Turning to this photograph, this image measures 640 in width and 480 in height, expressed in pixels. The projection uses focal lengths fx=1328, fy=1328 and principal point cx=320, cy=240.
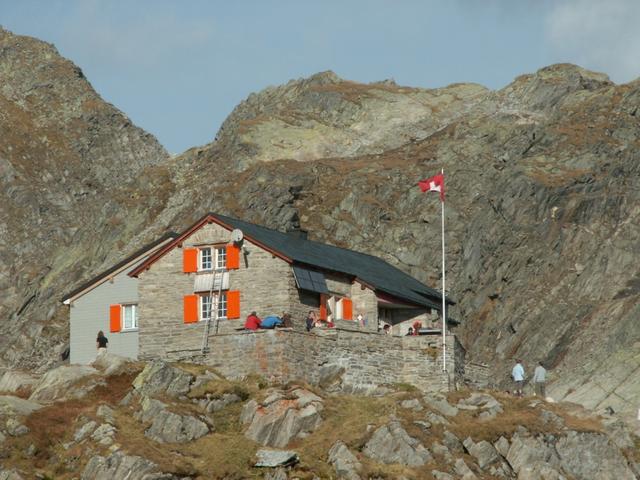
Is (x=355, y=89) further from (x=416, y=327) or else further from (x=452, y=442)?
(x=452, y=442)

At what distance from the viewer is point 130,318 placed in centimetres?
7488

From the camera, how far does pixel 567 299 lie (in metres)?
94.1

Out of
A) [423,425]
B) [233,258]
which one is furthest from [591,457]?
[233,258]

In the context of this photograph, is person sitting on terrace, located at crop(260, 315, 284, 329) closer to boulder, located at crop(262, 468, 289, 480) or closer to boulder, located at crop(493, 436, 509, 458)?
boulder, located at crop(262, 468, 289, 480)

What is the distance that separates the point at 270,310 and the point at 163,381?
8.99 metres

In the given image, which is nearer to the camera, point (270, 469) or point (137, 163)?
point (270, 469)

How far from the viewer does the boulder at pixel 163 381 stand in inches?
2365

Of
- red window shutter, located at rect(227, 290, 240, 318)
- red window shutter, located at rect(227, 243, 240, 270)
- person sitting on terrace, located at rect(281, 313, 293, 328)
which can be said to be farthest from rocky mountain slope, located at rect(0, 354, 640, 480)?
red window shutter, located at rect(227, 243, 240, 270)

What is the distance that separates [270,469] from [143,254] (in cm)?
2588

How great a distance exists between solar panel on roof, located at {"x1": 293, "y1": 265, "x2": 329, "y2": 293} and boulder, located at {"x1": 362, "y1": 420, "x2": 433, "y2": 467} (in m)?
14.1

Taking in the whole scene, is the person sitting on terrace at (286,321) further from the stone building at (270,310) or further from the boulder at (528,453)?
the boulder at (528,453)

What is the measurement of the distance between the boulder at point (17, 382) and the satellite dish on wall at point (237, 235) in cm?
1217

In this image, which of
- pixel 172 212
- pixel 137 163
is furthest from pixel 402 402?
pixel 137 163

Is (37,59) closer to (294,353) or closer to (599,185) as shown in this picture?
(599,185)
